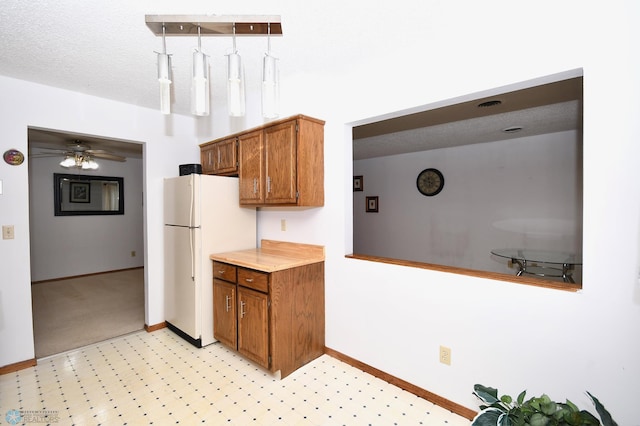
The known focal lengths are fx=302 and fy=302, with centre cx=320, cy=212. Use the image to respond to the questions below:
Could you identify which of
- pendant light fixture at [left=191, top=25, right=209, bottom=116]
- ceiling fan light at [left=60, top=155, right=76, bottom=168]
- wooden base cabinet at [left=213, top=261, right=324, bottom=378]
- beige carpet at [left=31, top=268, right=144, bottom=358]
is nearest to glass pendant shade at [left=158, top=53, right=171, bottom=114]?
pendant light fixture at [left=191, top=25, right=209, bottom=116]

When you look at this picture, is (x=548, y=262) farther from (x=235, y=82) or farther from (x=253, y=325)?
(x=235, y=82)

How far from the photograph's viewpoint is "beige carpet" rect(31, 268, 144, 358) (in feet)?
9.79

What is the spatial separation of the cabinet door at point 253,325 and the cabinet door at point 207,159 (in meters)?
1.48

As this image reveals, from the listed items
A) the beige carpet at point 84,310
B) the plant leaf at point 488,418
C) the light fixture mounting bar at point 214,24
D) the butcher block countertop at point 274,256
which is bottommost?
the beige carpet at point 84,310

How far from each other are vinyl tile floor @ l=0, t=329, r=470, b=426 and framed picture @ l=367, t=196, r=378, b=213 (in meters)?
3.27

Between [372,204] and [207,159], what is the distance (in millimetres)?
3085

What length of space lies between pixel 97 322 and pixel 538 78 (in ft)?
14.8

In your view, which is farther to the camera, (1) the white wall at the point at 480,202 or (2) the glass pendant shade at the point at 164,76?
(1) the white wall at the point at 480,202

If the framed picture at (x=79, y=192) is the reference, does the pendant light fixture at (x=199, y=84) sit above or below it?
above

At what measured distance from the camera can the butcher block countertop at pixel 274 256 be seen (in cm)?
232

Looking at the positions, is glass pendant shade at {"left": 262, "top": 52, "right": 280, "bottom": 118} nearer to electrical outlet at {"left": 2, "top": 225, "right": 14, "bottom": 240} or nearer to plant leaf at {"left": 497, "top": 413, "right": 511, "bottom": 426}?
plant leaf at {"left": 497, "top": 413, "right": 511, "bottom": 426}

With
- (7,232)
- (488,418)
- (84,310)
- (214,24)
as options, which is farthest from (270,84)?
(84,310)

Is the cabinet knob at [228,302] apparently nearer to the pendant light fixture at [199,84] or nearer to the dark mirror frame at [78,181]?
the pendant light fixture at [199,84]

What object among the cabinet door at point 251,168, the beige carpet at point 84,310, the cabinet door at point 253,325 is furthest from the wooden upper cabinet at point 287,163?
the beige carpet at point 84,310
